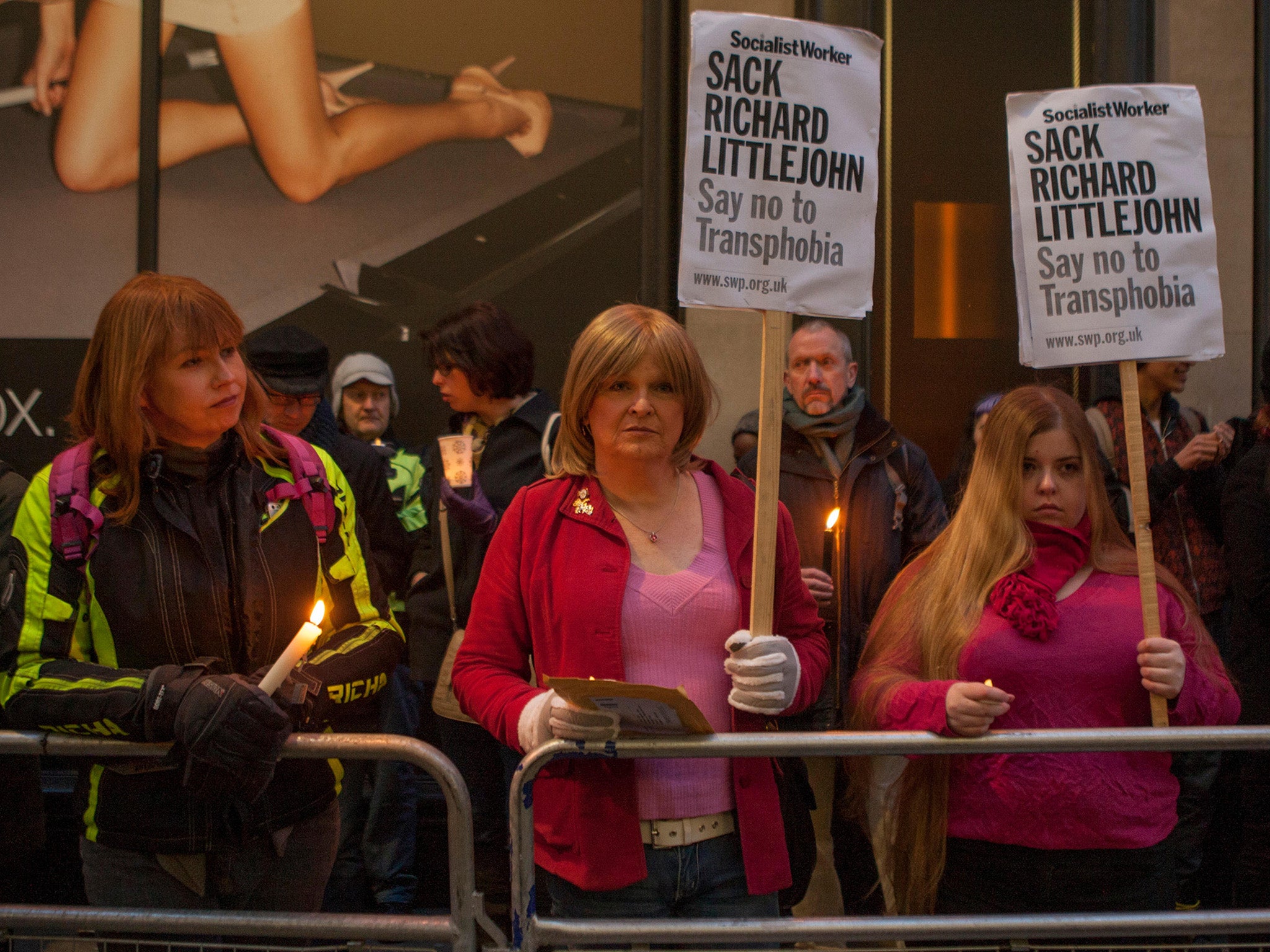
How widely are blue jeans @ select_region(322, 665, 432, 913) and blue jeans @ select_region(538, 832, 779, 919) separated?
264 cm

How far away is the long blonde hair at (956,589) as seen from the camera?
2.96 m

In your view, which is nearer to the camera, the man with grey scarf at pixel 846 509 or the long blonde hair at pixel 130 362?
the long blonde hair at pixel 130 362

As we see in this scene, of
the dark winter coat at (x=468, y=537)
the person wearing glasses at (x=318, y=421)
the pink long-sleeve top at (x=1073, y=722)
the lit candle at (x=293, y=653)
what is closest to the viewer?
the lit candle at (x=293, y=653)

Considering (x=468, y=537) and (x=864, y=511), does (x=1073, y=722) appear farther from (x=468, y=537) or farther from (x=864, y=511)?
(x=468, y=537)

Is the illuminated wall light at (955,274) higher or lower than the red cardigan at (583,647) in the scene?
higher

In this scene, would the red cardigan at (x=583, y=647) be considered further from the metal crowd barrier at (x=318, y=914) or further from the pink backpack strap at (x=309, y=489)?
the pink backpack strap at (x=309, y=489)

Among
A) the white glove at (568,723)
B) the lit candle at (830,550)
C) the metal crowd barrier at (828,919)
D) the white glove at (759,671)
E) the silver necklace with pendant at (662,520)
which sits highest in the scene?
the silver necklace with pendant at (662,520)

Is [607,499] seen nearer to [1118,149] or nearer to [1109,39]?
[1118,149]

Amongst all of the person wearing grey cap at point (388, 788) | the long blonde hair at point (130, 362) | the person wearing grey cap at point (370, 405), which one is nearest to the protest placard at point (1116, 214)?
the long blonde hair at point (130, 362)

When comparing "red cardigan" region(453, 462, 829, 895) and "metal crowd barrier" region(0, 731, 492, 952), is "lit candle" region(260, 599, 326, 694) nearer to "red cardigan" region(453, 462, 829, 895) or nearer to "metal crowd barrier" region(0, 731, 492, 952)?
"metal crowd barrier" region(0, 731, 492, 952)

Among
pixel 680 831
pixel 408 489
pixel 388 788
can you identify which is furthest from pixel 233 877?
pixel 408 489

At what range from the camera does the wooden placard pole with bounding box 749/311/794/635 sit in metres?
2.51

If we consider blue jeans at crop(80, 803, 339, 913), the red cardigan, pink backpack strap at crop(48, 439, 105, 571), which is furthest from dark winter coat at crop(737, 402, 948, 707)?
pink backpack strap at crop(48, 439, 105, 571)

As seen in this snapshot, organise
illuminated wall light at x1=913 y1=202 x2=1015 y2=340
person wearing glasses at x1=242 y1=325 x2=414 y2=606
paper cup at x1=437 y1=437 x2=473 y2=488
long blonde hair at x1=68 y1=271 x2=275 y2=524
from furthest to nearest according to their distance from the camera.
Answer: illuminated wall light at x1=913 y1=202 x2=1015 y2=340, person wearing glasses at x1=242 y1=325 x2=414 y2=606, paper cup at x1=437 y1=437 x2=473 y2=488, long blonde hair at x1=68 y1=271 x2=275 y2=524
